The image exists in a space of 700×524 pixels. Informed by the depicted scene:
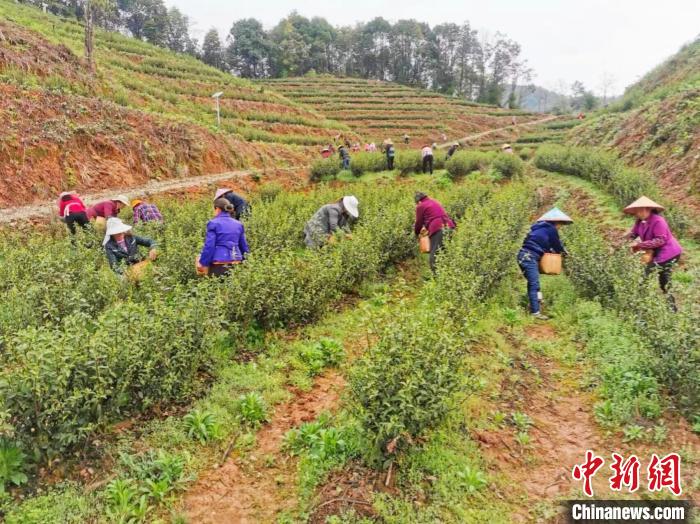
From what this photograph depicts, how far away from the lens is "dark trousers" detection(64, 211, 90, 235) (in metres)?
8.22

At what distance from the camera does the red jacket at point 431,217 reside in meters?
7.50

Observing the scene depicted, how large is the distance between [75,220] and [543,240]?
8.34 meters

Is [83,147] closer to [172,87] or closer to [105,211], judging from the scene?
[105,211]

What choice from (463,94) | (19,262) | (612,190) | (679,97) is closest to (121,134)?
(19,262)

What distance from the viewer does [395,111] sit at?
49.5m

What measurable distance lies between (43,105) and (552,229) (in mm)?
15119

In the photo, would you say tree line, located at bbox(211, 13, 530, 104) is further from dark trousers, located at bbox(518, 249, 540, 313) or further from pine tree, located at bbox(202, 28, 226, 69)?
dark trousers, located at bbox(518, 249, 540, 313)

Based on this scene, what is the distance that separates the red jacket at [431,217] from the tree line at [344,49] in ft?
223

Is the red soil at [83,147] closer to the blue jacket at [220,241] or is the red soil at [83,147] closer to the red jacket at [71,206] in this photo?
the red jacket at [71,206]

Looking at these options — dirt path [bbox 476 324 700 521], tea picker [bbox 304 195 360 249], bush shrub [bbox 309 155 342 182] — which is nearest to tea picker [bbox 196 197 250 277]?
tea picker [bbox 304 195 360 249]

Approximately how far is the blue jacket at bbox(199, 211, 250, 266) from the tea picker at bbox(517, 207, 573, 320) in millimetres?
4229

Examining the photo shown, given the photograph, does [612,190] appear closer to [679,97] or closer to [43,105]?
[679,97]

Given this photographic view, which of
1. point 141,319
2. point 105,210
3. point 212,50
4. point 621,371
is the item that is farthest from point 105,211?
point 212,50

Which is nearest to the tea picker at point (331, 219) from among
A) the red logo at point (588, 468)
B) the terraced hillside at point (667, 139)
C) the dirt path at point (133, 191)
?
the red logo at point (588, 468)
